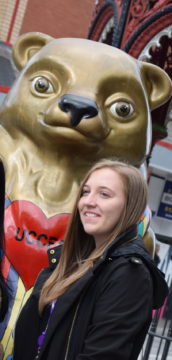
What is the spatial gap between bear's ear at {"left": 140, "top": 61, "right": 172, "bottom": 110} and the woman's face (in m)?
1.36

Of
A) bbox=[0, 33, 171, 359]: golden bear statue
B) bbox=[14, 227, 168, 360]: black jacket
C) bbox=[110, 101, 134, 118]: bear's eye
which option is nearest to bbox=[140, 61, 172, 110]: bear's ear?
bbox=[0, 33, 171, 359]: golden bear statue

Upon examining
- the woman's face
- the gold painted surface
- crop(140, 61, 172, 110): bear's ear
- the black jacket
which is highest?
crop(140, 61, 172, 110): bear's ear

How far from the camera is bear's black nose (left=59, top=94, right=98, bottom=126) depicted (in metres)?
2.28

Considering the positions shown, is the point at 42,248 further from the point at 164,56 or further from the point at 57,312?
the point at 164,56

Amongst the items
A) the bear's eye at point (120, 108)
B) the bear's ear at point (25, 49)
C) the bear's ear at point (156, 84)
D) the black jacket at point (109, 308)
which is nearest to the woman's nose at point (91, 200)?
the black jacket at point (109, 308)

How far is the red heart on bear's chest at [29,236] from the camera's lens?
2350mm

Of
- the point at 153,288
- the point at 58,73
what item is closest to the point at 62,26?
the point at 58,73

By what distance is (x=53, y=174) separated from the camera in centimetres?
247

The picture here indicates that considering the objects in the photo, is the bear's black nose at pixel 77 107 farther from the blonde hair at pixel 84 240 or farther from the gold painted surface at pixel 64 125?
the blonde hair at pixel 84 240

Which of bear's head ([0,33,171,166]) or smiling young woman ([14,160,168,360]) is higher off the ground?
bear's head ([0,33,171,166])

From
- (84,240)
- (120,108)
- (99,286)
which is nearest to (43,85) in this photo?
(120,108)

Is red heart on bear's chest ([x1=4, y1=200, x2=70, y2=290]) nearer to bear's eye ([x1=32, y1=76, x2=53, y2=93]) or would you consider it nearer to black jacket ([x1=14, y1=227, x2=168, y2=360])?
bear's eye ([x1=32, y1=76, x2=53, y2=93])

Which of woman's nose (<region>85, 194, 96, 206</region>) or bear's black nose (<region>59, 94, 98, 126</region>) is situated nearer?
woman's nose (<region>85, 194, 96, 206</region>)

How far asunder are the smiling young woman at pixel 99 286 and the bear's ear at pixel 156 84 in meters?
1.34
